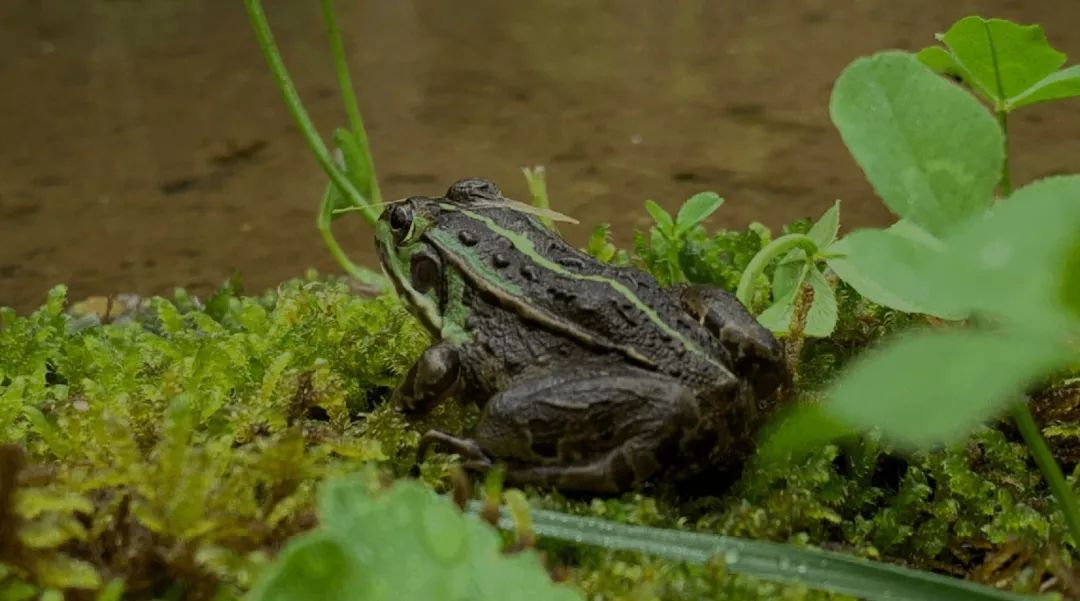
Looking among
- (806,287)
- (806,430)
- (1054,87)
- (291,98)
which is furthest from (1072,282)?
(291,98)

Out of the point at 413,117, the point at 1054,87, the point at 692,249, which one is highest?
the point at 1054,87

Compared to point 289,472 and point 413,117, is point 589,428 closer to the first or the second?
point 289,472

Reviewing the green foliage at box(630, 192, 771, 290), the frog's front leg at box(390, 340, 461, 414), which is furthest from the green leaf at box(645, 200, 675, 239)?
the frog's front leg at box(390, 340, 461, 414)

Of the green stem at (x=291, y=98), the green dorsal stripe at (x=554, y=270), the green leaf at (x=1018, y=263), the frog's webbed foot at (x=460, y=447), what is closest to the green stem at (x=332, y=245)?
the green stem at (x=291, y=98)

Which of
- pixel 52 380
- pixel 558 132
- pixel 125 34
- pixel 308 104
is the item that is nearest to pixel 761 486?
pixel 52 380

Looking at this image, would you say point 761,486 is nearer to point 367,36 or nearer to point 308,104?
point 308,104

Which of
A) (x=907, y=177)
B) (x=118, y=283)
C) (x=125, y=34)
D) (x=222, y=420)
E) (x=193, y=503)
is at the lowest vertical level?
(x=118, y=283)
